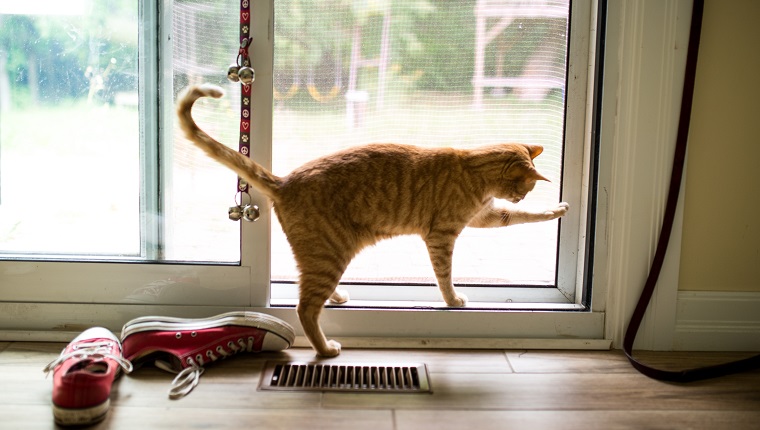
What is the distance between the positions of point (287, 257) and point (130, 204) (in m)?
0.53

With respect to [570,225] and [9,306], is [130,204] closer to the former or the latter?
[9,306]

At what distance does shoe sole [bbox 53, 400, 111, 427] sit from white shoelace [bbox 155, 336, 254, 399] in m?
0.20

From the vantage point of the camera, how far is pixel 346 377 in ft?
5.76

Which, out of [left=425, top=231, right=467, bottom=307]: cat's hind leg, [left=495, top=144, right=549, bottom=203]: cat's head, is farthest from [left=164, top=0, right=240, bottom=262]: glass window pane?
[left=495, top=144, right=549, bottom=203]: cat's head

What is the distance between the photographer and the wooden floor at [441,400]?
151cm

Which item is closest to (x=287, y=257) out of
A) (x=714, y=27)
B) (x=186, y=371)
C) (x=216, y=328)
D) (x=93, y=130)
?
(x=216, y=328)

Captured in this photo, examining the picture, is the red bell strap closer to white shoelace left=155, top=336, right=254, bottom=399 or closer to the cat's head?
white shoelace left=155, top=336, right=254, bottom=399

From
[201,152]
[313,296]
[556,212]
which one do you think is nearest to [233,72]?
[201,152]

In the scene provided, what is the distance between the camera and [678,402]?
1.65 metres

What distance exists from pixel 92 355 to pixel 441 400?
90 cm

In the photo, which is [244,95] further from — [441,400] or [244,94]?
[441,400]

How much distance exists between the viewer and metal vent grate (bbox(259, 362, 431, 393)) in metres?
1.69

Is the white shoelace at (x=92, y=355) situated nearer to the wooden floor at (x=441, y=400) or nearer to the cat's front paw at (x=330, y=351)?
the wooden floor at (x=441, y=400)

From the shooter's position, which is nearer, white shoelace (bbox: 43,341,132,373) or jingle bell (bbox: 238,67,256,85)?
white shoelace (bbox: 43,341,132,373)
